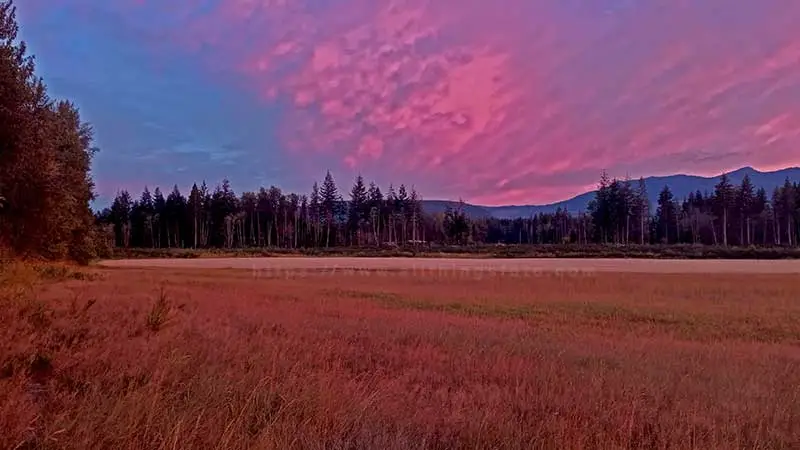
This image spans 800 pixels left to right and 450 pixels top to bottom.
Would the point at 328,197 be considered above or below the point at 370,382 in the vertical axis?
above

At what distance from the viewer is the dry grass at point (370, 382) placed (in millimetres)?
4645

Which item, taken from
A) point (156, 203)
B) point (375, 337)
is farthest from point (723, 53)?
point (156, 203)

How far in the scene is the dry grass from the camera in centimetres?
464

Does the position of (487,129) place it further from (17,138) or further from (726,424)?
(726,424)

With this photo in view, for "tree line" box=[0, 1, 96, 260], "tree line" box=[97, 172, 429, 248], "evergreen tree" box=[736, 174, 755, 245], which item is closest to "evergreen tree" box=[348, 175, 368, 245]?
"tree line" box=[97, 172, 429, 248]

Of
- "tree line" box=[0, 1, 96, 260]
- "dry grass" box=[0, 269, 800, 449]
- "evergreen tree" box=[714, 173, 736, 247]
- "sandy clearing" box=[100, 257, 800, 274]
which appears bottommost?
"sandy clearing" box=[100, 257, 800, 274]

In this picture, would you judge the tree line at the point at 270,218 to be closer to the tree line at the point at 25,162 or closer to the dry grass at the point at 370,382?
the tree line at the point at 25,162

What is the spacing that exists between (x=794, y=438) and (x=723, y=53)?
2030cm

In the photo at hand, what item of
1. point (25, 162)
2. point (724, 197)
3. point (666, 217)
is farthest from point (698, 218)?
point (25, 162)

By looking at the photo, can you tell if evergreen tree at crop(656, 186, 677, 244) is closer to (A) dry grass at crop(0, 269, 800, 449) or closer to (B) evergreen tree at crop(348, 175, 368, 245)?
(B) evergreen tree at crop(348, 175, 368, 245)

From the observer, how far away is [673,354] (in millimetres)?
10211

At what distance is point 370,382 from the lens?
684 centimetres

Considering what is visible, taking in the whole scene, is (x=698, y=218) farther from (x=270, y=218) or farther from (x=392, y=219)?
(x=270, y=218)

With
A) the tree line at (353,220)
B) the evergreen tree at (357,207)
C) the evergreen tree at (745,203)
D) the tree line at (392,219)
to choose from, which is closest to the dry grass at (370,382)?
the tree line at (392,219)
